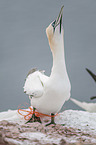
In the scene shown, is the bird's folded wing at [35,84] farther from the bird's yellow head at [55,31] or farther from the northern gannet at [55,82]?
the bird's yellow head at [55,31]

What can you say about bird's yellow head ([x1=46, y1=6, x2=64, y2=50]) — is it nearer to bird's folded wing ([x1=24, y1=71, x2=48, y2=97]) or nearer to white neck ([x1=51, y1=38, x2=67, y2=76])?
white neck ([x1=51, y1=38, x2=67, y2=76])

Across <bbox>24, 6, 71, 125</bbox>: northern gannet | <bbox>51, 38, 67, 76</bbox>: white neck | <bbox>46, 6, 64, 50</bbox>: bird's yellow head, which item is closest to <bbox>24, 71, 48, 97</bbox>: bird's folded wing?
<bbox>24, 6, 71, 125</bbox>: northern gannet

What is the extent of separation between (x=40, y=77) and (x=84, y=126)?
73 cm

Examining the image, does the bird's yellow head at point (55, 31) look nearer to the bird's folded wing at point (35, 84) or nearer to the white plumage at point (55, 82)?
the white plumage at point (55, 82)

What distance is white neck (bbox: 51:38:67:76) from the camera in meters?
2.39

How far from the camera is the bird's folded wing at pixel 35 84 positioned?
2.42 metres

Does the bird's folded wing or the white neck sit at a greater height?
the white neck

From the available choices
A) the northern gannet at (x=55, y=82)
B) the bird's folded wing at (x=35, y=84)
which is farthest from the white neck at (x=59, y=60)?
the bird's folded wing at (x=35, y=84)

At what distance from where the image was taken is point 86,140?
200 cm

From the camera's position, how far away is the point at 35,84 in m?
2.52

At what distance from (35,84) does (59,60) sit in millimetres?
377

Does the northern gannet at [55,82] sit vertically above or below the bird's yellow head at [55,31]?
below

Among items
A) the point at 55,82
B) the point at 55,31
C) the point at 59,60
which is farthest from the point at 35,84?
the point at 55,31

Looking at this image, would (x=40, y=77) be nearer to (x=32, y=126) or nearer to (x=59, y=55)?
(x=59, y=55)
